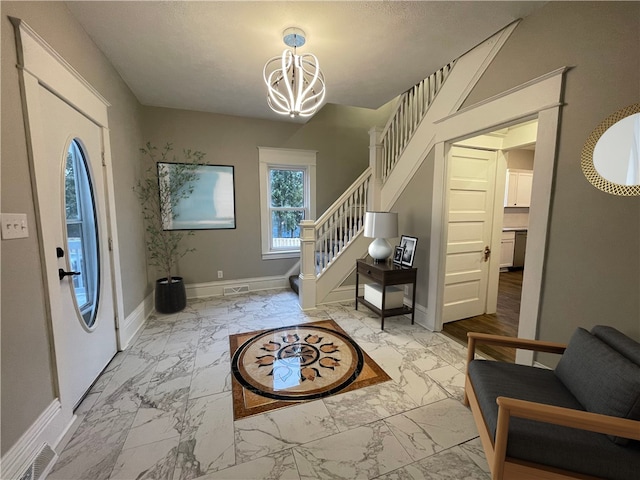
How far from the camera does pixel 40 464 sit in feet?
4.45

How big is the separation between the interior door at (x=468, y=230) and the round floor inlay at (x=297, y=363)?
139 centimetres

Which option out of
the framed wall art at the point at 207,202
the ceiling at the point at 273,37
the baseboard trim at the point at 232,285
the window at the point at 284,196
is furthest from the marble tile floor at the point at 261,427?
the ceiling at the point at 273,37

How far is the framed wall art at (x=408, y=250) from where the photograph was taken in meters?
3.01

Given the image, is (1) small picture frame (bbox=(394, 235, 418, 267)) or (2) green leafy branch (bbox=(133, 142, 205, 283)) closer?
(1) small picture frame (bbox=(394, 235, 418, 267))

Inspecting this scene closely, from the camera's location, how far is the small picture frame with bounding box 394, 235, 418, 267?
3.01m

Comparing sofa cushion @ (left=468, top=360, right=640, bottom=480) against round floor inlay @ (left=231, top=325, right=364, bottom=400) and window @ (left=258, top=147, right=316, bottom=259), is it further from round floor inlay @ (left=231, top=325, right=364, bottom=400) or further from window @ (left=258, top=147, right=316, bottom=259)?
window @ (left=258, top=147, right=316, bottom=259)

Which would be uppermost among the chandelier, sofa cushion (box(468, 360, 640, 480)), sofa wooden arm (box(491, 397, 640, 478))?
the chandelier

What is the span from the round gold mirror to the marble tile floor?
5.42ft

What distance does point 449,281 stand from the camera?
122 inches

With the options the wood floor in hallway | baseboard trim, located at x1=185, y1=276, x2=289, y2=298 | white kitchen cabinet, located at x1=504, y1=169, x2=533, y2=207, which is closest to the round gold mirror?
the wood floor in hallway

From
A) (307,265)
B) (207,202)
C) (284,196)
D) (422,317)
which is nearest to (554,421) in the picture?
(422,317)

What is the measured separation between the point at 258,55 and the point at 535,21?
7.13 ft

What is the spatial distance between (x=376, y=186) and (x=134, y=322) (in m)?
3.36

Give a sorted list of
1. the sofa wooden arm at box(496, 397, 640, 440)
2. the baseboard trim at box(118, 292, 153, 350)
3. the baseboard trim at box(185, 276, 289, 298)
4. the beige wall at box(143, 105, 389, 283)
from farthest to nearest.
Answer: the baseboard trim at box(185, 276, 289, 298) → the beige wall at box(143, 105, 389, 283) → the baseboard trim at box(118, 292, 153, 350) → the sofa wooden arm at box(496, 397, 640, 440)
